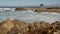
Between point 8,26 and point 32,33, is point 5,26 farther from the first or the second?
point 32,33

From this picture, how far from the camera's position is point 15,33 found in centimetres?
674

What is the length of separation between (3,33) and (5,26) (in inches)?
38.4

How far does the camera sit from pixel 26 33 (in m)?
7.02

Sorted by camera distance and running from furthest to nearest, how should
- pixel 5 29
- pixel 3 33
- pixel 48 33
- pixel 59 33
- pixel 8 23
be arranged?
pixel 8 23
pixel 5 29
pixel 3 33
pixel 48 33
pixel 59 33

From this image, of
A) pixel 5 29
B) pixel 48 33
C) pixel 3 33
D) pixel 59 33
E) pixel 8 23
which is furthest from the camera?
pixel 8 23

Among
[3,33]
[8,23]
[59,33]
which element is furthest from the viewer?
[8,23]

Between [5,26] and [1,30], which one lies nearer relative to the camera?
[1,30]

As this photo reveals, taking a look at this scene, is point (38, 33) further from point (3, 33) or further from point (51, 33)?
point (3, 33)

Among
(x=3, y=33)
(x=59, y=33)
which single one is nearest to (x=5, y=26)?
(x=3, y=33)

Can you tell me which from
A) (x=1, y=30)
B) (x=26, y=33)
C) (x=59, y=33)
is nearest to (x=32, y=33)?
(x=26, y=33)

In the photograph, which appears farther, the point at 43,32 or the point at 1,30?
the point at 1,30

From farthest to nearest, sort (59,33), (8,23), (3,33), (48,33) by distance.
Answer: (8,23), (3,33), (48,33), (59,33)

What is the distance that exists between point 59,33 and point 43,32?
39.2 inches

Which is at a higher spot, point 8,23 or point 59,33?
point 59,33
